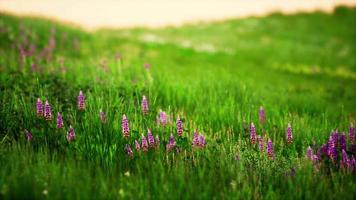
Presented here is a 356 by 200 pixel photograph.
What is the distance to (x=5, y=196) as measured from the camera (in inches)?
94.2

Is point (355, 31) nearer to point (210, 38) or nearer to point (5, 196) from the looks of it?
point (210, 38)

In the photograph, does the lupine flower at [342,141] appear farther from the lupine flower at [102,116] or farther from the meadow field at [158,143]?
the lupine flower at [102,116]

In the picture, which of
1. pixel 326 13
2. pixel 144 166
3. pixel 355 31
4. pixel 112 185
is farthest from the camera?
pixel 326 13

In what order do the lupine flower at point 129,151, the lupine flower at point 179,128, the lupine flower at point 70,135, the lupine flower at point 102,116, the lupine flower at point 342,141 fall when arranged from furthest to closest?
the lupine flower at point 102,116, the lupine flower at point 342,141, the lupine flower at point 179,128, the lupine flower at point 70,135, the lupine flower at point 129,151

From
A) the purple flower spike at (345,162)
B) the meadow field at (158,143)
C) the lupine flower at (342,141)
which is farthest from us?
the lupine flower at (342,141)

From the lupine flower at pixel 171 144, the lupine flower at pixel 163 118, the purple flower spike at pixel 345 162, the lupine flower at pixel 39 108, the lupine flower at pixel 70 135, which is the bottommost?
the purple flower spike at pixel 345 162

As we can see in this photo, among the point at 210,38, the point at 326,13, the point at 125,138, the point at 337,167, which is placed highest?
the point at 326,13

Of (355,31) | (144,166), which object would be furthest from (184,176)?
(355,31)

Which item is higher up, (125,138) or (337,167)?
(125,138)

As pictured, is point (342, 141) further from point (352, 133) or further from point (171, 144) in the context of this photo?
point (171, 144)

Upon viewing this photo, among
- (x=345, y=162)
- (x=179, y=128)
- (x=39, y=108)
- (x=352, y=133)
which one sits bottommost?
(x=345, y=162)

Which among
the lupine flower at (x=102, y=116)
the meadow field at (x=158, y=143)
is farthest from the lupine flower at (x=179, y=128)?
the lupine flower at (x=102, y=116)

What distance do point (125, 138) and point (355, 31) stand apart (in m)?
21.7

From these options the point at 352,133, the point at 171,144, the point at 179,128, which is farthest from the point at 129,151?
the point at 352,133
